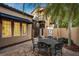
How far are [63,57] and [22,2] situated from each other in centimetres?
136

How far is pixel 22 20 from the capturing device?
12.3ft

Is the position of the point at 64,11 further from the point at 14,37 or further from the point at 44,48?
the point at 14,37

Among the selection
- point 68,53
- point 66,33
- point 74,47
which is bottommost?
point 68,53

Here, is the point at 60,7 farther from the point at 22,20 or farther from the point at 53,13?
the point at 22,20

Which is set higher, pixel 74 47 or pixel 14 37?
pixel 14 37

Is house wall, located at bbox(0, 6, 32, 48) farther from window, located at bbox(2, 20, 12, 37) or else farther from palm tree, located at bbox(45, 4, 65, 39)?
palm tree, located at bbox(45, 4, 65, 39)

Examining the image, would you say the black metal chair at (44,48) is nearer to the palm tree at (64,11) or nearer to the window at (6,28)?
the palm tree at (64,11)

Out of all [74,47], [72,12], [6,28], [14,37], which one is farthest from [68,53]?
[6,28]

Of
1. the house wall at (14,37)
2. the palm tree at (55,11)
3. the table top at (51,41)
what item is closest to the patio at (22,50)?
the house wall at (14,37)

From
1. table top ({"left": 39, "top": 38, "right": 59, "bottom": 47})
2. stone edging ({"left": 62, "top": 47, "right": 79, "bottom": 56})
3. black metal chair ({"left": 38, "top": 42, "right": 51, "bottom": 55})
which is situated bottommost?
stone edging ({"left": 62, "top": 47, "right": 79, "bottom": 56})

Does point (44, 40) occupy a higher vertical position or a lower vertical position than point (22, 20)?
lower

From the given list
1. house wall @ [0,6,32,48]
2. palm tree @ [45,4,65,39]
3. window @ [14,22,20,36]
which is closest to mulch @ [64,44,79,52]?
palm tree @ [45,4,65,39]

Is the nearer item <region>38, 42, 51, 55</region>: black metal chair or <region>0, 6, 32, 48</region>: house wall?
<region>0, 6, 32, 48</region>: house wall

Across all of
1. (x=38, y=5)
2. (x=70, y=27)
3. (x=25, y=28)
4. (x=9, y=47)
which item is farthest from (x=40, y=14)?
(x=9, y=47)
